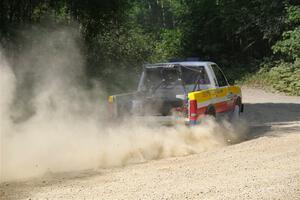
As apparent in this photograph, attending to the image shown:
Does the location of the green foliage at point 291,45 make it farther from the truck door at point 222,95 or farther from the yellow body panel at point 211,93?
the truck door at point 222,95

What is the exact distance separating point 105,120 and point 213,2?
27379mm

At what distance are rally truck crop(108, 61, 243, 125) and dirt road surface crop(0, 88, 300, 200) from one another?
3.85ft

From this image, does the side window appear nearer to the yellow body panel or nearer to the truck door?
the truck door

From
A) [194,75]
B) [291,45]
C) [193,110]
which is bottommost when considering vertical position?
[193,110]

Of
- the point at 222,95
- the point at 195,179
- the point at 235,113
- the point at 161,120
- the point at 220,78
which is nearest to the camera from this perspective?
the point at 195,179

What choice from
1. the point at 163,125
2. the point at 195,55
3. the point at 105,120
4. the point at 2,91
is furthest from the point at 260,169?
the point at 195,55

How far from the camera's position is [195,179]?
24.9 feet

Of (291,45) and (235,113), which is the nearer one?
(235,113)

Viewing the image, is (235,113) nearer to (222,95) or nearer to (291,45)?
(222,95)

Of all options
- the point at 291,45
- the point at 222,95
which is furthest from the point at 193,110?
the point at 291,45

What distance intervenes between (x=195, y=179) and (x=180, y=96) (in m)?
4.24

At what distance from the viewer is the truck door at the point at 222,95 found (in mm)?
12070

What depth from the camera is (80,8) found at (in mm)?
16375

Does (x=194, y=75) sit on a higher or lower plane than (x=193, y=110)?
higher
